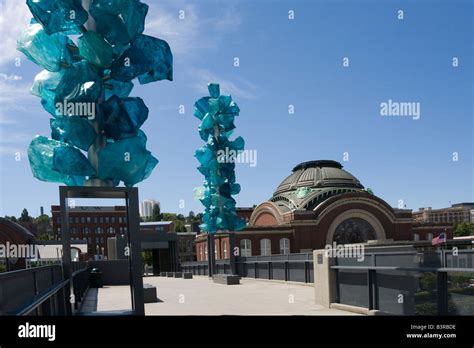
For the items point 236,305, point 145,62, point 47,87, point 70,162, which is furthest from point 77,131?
point 236,305

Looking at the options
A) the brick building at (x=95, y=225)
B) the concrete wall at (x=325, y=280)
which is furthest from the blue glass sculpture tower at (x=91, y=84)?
the brick building at (x=95, y=225)

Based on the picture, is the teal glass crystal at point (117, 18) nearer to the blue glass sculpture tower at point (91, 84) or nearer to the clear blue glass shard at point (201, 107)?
the blue glass sculpture tower at point (91, 84)

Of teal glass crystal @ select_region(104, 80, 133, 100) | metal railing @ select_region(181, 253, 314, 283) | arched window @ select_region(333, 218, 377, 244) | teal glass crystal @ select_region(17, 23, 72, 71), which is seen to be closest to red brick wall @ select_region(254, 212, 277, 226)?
arched window @ select_region(333, 218, 377, 244)

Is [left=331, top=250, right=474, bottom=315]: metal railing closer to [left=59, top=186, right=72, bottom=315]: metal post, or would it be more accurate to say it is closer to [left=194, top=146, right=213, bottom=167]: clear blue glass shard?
[left=59, top=186, right=72, bottom=315]: metal post

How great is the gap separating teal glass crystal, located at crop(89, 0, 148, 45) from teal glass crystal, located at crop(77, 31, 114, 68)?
0.90 ft

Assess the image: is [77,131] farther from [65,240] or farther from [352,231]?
[352,231]

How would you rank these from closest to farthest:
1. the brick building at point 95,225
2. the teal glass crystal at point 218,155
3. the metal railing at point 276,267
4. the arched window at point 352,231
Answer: the metal railing at point 276,267 → the teal glass crystal at point 218,155 → the arched window at point 352,231 → the brick building at point 95,225

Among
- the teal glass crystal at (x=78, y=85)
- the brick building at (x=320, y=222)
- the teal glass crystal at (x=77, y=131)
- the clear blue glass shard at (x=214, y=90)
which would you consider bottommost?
the brick building at (x=320, y=222)

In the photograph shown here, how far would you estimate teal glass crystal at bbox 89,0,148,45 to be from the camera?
12828mm

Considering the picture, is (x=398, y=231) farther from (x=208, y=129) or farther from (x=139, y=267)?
(x=139, y=267)

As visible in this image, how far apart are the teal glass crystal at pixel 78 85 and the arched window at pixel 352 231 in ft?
177

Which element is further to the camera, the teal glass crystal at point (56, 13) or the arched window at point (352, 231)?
the arched window at point (352, 231)

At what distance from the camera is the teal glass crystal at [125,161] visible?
13.3m

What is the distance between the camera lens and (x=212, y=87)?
34594 mm
